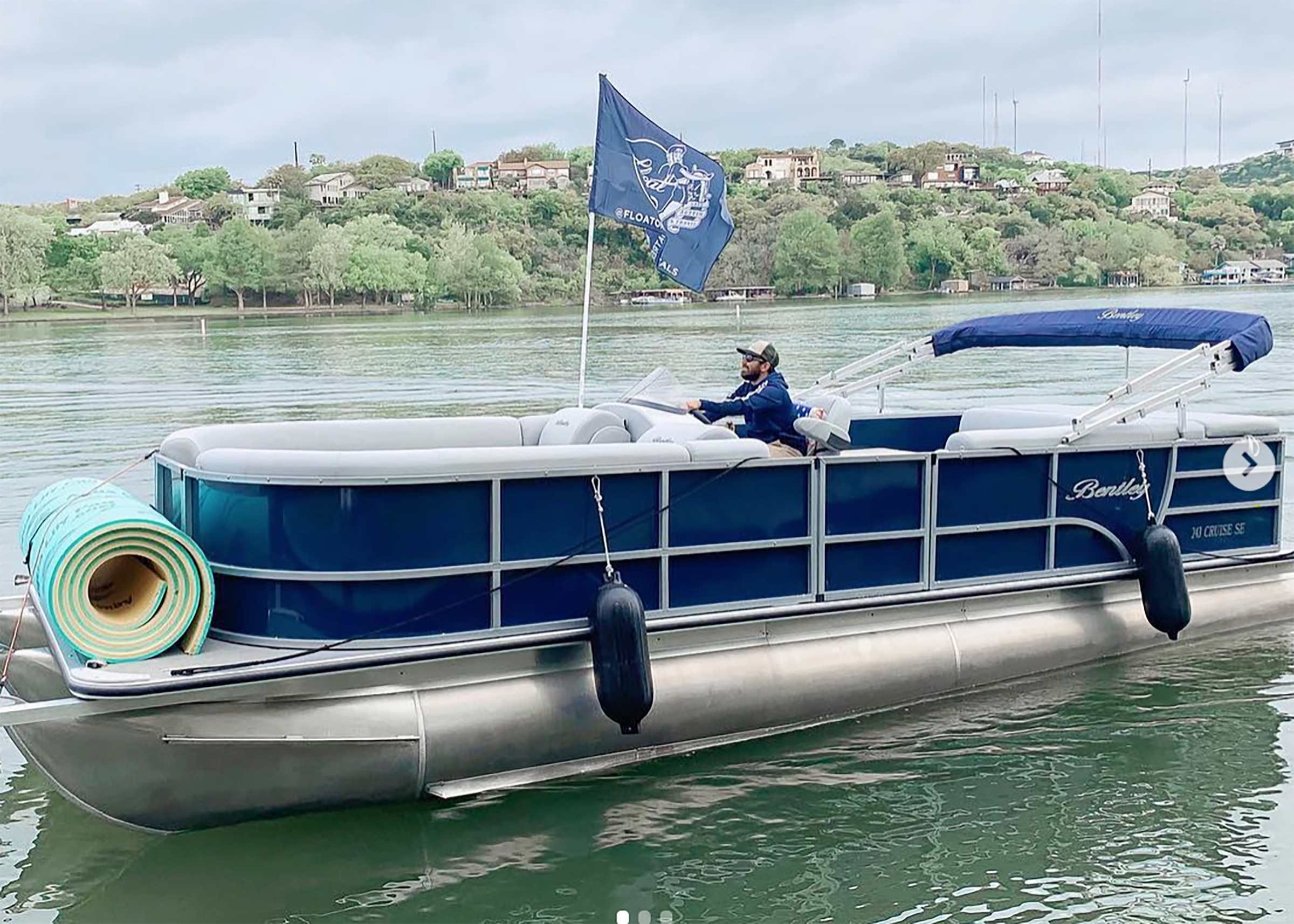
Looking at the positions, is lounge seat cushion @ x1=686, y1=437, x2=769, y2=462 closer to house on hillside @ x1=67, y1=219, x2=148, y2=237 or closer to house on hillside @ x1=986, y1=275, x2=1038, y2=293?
house on hillside @ x1=986, y1=275, x2=1038, y2=293

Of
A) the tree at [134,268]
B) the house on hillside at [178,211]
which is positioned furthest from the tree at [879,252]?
the house on hillside at [178,211]

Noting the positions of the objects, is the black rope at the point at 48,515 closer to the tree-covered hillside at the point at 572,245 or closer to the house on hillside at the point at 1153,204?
the tree-covered hillside at the point at 572,245

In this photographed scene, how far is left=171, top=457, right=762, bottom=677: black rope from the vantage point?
6543mm

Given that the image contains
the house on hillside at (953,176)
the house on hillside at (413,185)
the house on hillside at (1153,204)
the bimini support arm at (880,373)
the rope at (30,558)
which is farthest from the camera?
the house on hillside at (953,176)

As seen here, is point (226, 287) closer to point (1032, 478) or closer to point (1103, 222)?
point (1103, 222)

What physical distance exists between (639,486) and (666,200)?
2763 mm

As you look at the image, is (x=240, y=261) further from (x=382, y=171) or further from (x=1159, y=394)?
(x=1159, y=394)

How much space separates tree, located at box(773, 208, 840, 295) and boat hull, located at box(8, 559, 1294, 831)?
112154mm

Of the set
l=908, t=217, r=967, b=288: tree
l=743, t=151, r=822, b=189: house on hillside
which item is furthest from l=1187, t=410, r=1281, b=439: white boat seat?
l=743, t=151, r=822, b=189: house on hillside

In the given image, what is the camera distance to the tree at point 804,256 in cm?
11944

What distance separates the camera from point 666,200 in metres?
9.59

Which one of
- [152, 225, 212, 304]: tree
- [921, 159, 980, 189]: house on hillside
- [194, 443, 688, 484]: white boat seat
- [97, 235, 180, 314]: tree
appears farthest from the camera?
[921, 159, 980, 189]: house on hillside

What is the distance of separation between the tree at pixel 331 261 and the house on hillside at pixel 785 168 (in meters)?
70.0

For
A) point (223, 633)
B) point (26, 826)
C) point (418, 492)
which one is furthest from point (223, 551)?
point (26, 826)
